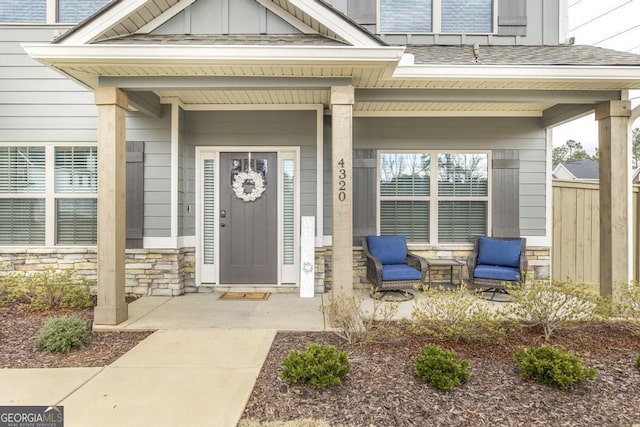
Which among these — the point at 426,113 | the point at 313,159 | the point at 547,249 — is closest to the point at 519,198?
the point at 547,249

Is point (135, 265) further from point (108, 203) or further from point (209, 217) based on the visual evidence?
point (108, 203)

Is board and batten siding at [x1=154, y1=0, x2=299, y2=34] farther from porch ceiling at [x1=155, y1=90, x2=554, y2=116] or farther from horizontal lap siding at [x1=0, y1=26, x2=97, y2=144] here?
horizontal lap siding at [x1=0, y1=26, x2=97, y2=144]

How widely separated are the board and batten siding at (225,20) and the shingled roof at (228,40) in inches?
3.4

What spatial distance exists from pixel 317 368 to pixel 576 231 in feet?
16.5

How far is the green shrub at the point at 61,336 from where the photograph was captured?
3145 mm

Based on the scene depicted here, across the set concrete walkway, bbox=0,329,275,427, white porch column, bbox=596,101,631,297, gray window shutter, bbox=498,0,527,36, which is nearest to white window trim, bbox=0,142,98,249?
concrete walkway, bbox=0,329,275,427

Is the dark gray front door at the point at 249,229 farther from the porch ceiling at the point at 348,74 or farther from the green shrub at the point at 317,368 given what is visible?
the green shrub at the point at 317,368

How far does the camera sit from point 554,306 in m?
3.40

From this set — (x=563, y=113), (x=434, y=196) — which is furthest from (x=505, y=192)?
(x=563, y=113)

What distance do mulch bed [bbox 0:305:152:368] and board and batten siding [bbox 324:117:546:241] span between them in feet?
11.5

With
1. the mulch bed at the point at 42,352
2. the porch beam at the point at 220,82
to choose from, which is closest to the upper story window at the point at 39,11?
the porch beam at the point at 220,82

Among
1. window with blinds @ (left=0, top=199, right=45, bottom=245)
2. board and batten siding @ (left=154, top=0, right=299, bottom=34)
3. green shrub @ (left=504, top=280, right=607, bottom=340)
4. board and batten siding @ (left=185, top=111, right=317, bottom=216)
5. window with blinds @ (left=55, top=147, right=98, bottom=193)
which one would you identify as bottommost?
green shrub @ (left=504, top=280, right=607, bottom=340)

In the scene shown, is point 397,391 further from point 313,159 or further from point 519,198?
point 519,198

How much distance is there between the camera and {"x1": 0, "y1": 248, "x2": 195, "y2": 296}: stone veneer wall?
5.02 m
